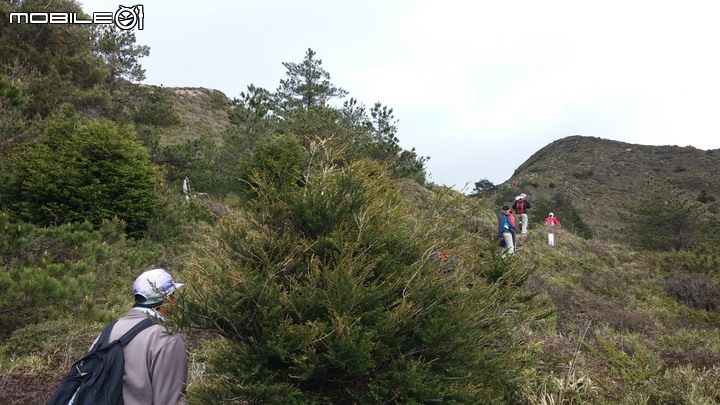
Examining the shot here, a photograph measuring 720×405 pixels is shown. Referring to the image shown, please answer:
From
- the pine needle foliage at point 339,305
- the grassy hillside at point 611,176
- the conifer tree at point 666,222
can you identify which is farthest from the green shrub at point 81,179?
the grassy hillside at point 611,176

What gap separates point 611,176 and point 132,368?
6868 centimetres

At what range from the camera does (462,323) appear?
10.00 ft

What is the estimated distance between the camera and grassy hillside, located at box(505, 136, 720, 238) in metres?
48.9

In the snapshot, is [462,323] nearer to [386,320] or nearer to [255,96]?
[386,320]

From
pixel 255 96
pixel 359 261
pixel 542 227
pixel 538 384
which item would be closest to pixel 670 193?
pixel 542 227

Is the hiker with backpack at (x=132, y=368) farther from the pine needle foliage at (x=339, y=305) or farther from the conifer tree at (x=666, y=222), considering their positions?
the conifer tree at (x=666, y=222)

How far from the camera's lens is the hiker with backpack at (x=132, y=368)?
91.0 inches

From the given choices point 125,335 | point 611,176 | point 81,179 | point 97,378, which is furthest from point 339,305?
point 611,176

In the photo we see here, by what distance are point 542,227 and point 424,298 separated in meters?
17.8

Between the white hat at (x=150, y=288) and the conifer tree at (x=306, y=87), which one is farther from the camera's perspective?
the conifer tree at (x=306, y=87)

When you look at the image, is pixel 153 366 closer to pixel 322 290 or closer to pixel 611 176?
pixel 322 290

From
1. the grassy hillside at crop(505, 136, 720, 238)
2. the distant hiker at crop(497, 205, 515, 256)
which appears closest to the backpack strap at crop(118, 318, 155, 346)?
the distant hiker at crop(497, 205, 515, 256)

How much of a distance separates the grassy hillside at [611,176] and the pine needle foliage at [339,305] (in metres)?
37.5

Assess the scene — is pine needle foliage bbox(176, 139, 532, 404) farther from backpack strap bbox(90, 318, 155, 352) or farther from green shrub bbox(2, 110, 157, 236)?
green shrub bbox(2, 110, 157, 236)
